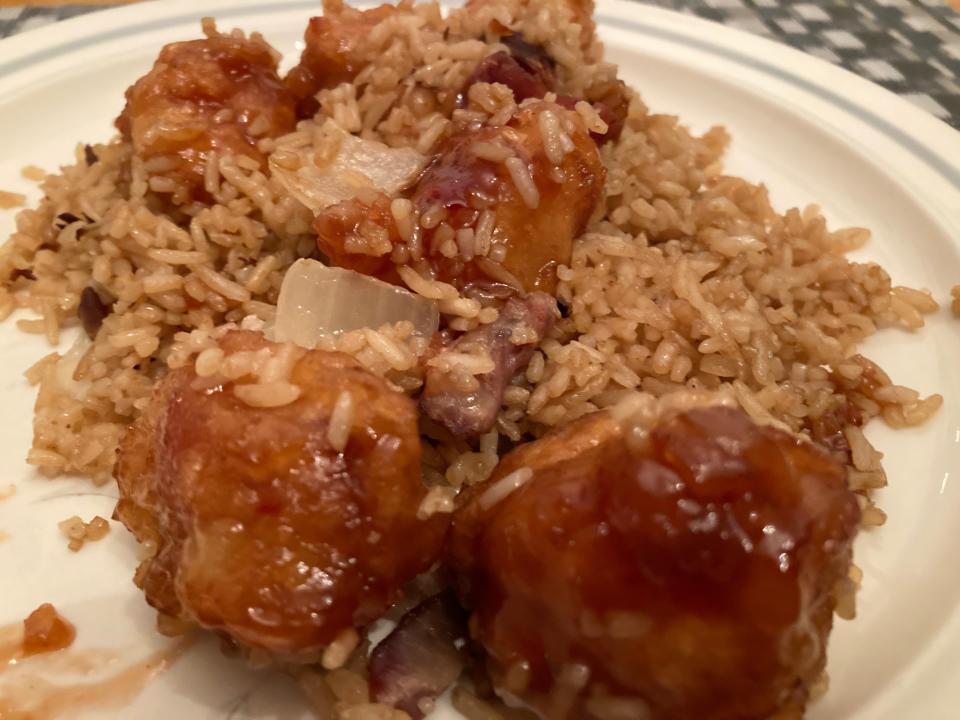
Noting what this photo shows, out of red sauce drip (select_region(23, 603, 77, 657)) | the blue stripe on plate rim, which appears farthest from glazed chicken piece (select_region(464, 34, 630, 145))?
red sauce drip (select_region(23, 603, 77, 657))

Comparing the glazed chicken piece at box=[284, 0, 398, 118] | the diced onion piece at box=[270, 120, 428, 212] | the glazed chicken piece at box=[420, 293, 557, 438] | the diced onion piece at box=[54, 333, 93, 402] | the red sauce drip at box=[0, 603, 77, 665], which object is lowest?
the red sauce drip at box=[0, 603, 77, 665]

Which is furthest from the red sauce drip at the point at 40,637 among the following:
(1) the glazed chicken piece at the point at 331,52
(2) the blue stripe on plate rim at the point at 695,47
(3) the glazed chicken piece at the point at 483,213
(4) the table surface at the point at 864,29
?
(4) the table surface at the point at 864,29

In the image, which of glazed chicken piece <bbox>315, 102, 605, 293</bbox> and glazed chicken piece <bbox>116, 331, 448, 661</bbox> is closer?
glazed chicken piece <bbox>116, 331, 448, 661</bbox>

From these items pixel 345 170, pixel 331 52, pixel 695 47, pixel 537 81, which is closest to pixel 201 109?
pixel 331 52

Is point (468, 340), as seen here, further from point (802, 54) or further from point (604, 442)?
point (802, 54)

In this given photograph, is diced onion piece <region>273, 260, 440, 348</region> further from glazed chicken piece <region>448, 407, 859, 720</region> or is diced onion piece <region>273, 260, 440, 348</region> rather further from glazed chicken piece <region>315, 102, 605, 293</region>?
glazed chicken piece <region>448, 407, 859, 720</region>

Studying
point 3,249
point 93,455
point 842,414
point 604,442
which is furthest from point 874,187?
point 3,249

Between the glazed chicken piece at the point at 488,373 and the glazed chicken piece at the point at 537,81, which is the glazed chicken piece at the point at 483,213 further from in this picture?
the glazed chicken piece at the point at 537,81
